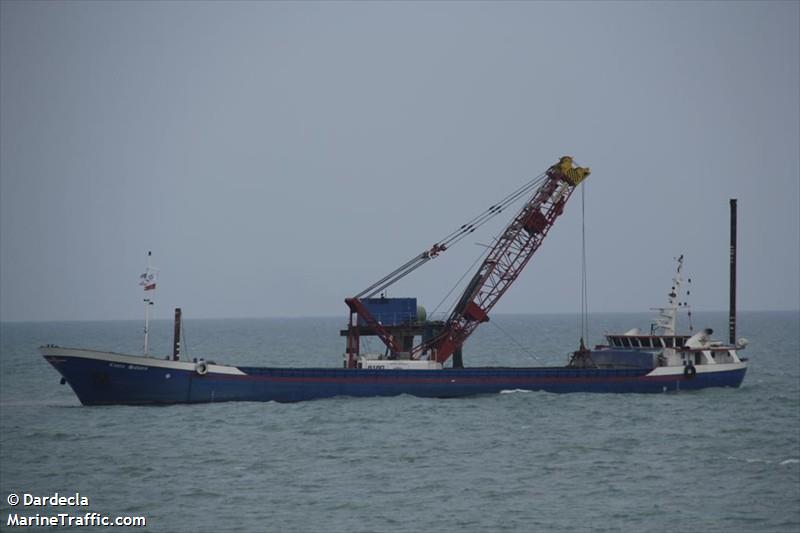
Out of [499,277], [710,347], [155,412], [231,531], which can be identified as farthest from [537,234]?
[231,531]

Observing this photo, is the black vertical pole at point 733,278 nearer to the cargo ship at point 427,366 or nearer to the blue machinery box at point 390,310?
the cargo ship at point 427,366

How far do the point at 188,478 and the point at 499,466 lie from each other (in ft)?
42.4

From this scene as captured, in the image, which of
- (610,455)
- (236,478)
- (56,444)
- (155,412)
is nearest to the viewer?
(236,478)

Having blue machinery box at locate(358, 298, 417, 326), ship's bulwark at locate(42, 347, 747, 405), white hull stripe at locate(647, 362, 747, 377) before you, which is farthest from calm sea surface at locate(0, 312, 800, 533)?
blue machinery box at locate(358, 298, 417, 326)

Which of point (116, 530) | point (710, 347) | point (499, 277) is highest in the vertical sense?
point (499, 277)

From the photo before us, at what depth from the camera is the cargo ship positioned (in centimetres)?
6081

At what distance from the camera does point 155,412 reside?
5944cm

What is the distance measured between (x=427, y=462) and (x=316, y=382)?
18.5m

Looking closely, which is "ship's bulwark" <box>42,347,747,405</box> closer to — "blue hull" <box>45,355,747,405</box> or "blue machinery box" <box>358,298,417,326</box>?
"blue hull" <box>45,355,747,405</box>

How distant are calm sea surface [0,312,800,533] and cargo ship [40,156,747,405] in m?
1.14

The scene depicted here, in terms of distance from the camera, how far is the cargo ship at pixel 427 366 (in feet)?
200

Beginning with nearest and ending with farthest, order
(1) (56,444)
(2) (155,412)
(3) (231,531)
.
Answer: (3) (231,531), (1) (56,444), (2) (155,412)

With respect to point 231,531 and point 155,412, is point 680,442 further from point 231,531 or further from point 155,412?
point 155,412

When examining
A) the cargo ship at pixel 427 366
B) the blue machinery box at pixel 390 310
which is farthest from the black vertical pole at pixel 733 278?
the blue machinery box at pixel 390 310
